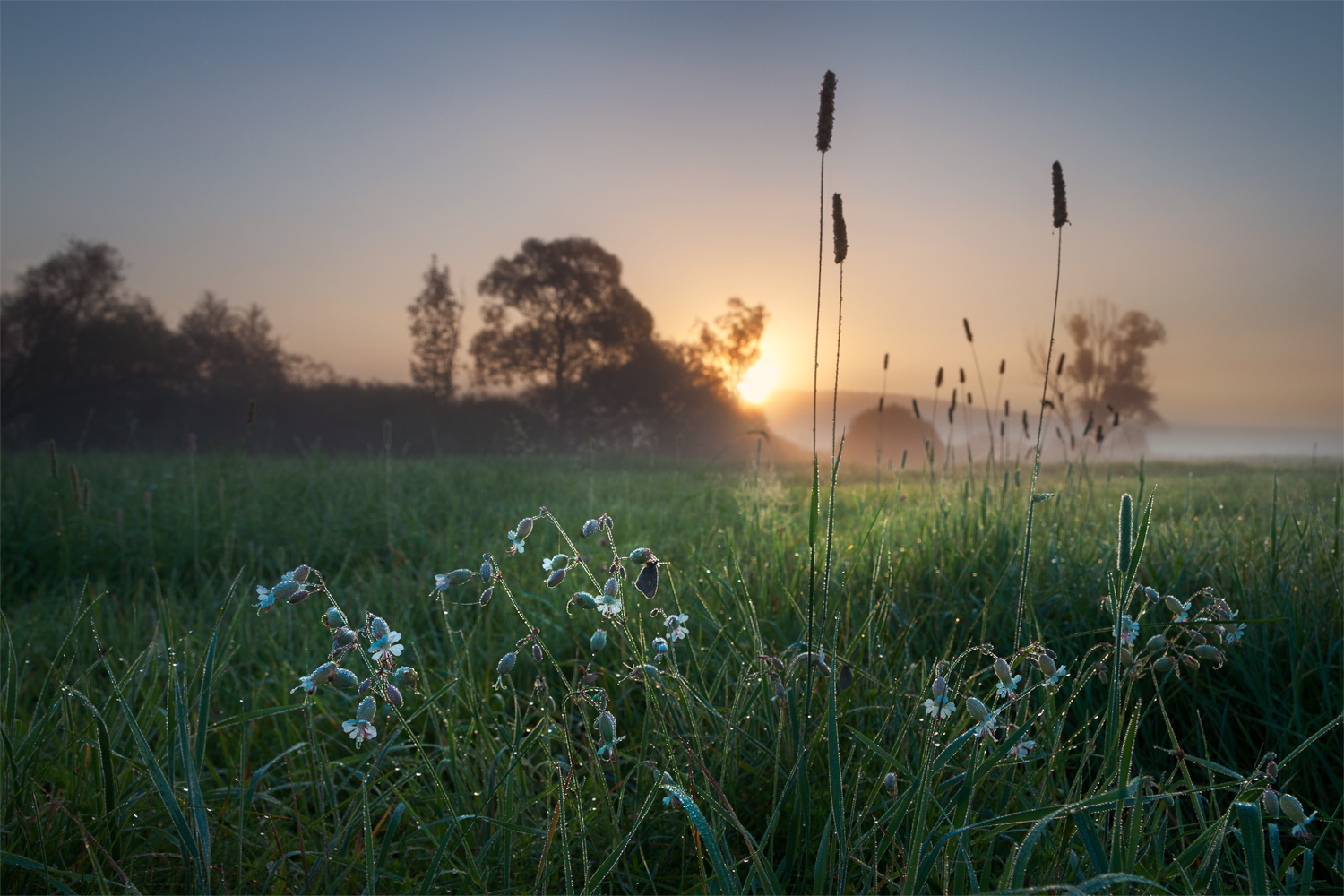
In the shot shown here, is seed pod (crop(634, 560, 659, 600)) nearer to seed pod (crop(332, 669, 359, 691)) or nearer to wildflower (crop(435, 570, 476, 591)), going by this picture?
wildflower (crop(435, 570, 476, 591))

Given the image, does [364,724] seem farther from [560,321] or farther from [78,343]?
[560,321]

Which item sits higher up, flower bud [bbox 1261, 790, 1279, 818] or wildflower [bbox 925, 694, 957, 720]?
wildflower [bbox 925, 694, 957, 720]

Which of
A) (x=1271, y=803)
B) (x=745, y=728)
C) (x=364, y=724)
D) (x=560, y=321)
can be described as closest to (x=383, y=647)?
(x=364, y=724)

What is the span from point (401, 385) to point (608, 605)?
24.9m

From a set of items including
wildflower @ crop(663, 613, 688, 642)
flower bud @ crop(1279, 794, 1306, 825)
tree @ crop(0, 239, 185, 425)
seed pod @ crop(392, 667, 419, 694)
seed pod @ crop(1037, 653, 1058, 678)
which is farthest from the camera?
tree @ crop(0, 239, 185, 425)

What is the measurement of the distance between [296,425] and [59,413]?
5.57m

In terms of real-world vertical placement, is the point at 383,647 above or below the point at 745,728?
above

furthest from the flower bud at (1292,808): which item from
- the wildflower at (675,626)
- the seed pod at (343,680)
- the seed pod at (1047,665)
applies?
the seed pod at (343,680)

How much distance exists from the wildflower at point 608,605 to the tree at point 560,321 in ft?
89.7

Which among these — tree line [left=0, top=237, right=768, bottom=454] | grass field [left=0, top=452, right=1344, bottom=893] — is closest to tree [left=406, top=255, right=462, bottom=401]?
tree line [left=0, top=237, right=768, bottom=454]

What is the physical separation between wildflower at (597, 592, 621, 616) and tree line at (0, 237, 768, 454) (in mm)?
5624

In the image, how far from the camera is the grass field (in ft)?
4.05

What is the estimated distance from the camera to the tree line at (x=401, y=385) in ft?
58.5

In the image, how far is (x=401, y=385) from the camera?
24.1 meters
